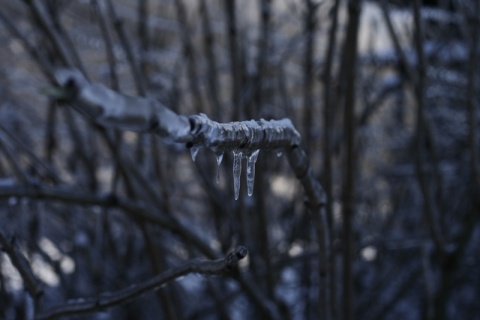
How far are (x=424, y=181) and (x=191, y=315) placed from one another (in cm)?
142

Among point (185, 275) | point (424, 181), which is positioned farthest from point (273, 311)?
point (185, 275)

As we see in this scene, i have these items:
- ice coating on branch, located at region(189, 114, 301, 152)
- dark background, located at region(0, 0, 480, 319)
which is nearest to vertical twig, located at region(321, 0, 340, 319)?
dark background, located at region(0, 0, 480, 319)

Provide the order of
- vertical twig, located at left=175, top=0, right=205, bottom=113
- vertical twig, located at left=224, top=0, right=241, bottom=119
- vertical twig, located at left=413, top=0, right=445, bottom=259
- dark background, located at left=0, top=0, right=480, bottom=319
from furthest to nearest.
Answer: vertical twig, located at left=175, top=0, right=205, bottom=113
vertical twig, located at left=224, top=0, right=241, bottom=119
vertical twig, located at left=413, top=0, right=445, bottom=259
dark background, located at left=0, top=0, right=480, bottom=319

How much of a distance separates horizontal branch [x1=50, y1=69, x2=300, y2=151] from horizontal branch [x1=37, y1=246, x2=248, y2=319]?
22 centimetres

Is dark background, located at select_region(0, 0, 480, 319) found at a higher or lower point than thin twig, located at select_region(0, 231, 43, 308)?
higher

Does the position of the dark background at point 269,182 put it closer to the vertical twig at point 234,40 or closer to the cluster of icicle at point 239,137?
the vertical twig at point 234,40

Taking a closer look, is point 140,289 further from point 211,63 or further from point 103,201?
point 211,63

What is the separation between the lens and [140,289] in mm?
1288

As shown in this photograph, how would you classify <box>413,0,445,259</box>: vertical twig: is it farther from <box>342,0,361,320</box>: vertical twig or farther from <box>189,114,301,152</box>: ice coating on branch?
<box>189,114,301,152</box>: ice coating on branch

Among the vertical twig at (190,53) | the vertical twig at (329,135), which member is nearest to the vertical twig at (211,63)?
the vertical twig at (190,53)

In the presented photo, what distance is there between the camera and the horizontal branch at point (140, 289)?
3.97 feet

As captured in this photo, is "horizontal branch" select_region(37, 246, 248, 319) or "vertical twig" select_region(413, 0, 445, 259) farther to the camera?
"vertical twig" select_region(413, 0, 445, 259)

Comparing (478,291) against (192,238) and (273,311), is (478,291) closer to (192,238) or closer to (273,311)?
(273,311)

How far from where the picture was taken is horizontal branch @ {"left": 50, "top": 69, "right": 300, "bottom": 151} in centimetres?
71
